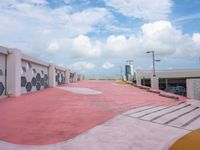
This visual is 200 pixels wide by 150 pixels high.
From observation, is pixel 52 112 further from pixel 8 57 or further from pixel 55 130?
pixel 8 57

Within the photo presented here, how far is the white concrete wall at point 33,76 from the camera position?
72.8 feet

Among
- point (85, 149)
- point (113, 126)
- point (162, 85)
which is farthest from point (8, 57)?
point (162, 85)

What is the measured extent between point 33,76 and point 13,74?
544 cm

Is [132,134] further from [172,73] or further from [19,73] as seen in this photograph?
[172,73]

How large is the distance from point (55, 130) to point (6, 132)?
1830 millimetres

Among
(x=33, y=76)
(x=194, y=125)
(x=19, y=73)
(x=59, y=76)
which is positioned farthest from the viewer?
(x=59, y=76)

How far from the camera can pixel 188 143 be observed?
9.64 metres

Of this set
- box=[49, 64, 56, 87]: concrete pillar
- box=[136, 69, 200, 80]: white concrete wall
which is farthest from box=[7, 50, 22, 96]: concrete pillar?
box=[136, 69, 200, 80]: white concrete wall

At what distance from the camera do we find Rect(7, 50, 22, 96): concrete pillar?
63.2ft

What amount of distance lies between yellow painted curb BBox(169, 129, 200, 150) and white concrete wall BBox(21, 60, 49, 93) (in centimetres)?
1437

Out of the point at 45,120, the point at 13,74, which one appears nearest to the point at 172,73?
the point at 13,74

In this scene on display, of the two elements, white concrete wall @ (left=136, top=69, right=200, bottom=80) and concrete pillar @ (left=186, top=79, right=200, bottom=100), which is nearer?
concrete pillar @ (left=186, top=79, right=200, bottom=100)

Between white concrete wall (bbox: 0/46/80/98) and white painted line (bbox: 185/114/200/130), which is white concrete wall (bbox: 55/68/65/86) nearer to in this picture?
white concrete wall (bbox: 0/46/80/98)

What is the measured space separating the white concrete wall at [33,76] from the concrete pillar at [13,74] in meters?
1.96
